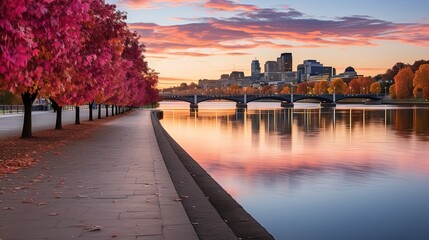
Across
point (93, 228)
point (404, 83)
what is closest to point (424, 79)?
point (404, 83)

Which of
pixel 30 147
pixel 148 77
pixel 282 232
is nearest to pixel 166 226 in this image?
pixel 282 232

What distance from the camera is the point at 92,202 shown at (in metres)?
11.2

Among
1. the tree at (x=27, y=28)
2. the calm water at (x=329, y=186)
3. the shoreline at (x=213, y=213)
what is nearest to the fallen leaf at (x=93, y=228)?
the shoreline at (x=213, y=213)

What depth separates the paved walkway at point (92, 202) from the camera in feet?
28.6

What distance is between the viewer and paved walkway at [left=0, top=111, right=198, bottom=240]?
28.6 feet

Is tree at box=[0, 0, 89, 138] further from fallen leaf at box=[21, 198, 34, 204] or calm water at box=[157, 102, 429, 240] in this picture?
calm water at box=[157, 102, 429, 240]

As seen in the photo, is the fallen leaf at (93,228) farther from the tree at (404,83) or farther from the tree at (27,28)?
the tree at (404,83)

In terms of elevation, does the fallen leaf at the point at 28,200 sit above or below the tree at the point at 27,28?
below

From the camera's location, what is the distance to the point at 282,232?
47.2ft

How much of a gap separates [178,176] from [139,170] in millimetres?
1398

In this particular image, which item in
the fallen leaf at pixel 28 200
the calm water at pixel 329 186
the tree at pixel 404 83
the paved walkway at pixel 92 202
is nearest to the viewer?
the paved walkway at pixel 92 202

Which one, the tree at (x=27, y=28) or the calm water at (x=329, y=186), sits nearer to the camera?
the tree at (x=27, y=28)

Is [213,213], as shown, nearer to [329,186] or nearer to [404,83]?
[329,186]

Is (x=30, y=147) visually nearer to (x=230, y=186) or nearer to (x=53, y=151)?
(x=53, y=151)
